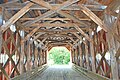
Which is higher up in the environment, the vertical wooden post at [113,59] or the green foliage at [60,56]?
the vertical wooden post at [113,59]

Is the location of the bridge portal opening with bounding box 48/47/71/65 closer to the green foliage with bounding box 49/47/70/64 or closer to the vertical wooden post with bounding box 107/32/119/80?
the green foliage with bounding box 49/47/70/64

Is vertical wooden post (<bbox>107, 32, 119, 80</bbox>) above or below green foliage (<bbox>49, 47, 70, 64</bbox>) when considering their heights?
above

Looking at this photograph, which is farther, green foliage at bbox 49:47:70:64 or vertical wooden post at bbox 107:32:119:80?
green foliage at bbox 49:47:70:64

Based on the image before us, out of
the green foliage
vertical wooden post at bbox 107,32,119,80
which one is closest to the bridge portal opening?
the green foliage

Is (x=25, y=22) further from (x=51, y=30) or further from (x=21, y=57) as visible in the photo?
(x=51, y=30)

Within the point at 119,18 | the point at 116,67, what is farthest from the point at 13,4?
the point at 116,67

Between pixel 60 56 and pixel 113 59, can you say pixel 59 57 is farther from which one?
pixel 113 59

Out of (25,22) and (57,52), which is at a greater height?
(25,22)

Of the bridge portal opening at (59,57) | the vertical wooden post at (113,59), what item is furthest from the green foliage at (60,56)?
the vertical wooden post at (113,59)

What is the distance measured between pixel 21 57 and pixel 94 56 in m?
2.88

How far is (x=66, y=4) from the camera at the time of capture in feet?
15.3

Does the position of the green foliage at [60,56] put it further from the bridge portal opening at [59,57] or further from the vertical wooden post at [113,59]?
the vertical wooden post at [113,59]

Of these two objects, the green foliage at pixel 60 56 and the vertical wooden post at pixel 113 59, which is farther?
the green foliage at pixel 60 56

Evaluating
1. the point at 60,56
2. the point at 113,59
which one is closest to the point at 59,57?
the point at 60,56
